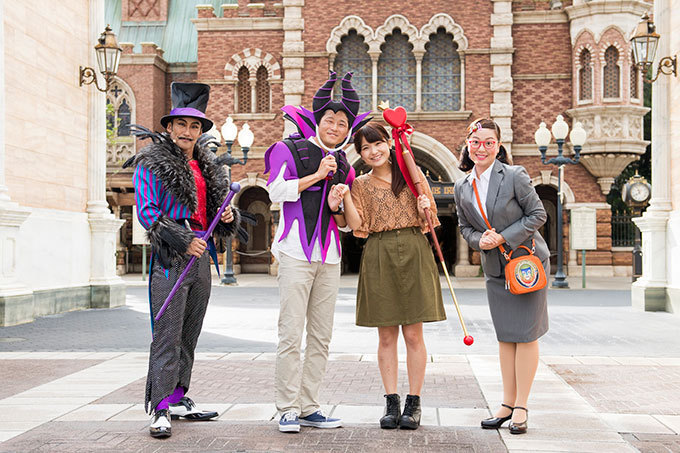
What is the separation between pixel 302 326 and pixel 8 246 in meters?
6.81

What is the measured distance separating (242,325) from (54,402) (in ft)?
17.7

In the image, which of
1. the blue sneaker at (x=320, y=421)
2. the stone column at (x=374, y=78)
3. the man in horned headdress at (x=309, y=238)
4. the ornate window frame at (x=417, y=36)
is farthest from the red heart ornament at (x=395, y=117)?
the stone column at (x=374, y=78)

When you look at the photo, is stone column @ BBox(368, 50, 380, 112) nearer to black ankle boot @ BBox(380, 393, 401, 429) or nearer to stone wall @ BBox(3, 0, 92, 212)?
stone wall @ BBox(3, 0, 92, 212)

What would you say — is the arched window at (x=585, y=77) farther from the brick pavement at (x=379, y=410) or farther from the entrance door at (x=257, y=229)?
the brick pavement at (x=379, y=410)

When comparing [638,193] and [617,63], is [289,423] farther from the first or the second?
[617,63]

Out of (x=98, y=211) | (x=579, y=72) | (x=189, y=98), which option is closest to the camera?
(x=189, y=98)

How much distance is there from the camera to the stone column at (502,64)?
952 inches

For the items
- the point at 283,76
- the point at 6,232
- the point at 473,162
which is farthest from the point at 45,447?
the point at 283,76

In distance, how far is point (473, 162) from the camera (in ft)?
17.1

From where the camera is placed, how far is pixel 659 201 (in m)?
12.2

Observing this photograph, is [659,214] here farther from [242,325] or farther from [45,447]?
[45,447]

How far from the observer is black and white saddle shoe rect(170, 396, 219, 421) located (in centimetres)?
483

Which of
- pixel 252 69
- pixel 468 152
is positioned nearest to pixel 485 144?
pixel 468 152

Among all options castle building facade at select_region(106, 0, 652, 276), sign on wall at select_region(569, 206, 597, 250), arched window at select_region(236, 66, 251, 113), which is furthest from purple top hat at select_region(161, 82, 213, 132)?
arched window at select_region(236, 66, 251, 113)
